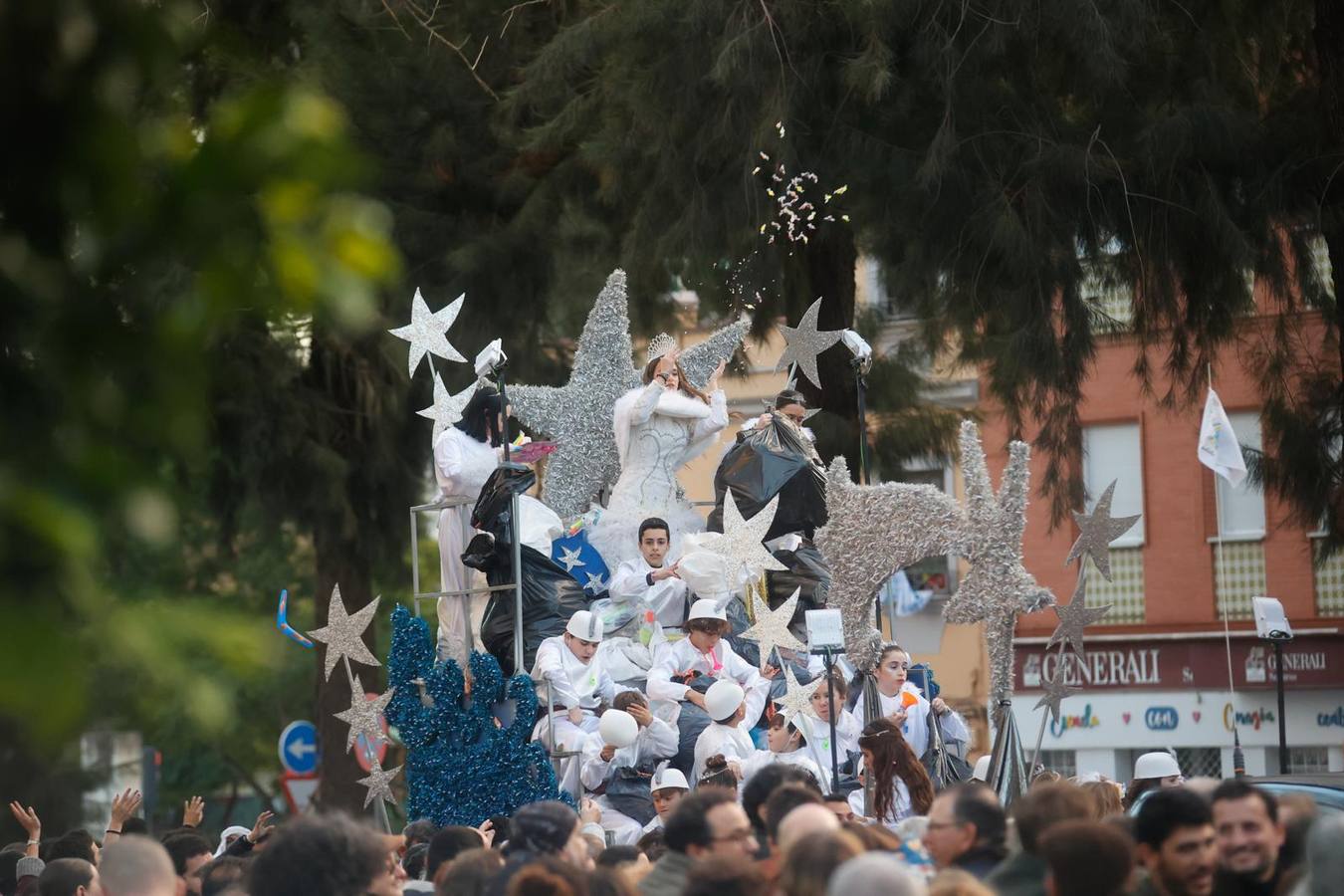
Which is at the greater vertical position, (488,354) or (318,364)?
(318,364)

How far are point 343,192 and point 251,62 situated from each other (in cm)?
41

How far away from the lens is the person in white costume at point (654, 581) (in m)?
11.9

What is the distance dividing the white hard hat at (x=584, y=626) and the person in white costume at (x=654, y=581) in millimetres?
805

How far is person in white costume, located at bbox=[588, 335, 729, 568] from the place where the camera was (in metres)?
12.5

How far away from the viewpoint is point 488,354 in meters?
11.4

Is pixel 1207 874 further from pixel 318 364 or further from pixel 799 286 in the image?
pixel 318 364

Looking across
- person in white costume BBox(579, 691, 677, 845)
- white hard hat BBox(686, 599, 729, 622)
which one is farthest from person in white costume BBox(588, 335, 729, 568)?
person in white costume BBox(579, 691, 677, 845)

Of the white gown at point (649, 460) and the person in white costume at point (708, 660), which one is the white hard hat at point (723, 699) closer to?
the person in white costume at point (708, 660)

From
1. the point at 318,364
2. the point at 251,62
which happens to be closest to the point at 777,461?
the point at 318,364

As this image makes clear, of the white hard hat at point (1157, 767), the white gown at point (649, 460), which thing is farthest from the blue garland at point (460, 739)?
the white hard hat at point (1157, 767)

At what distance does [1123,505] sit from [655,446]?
14.4m

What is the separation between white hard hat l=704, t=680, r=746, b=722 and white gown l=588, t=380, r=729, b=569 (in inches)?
76.9

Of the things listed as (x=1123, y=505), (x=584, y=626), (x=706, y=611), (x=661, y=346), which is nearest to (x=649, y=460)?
(x=661, y=346)

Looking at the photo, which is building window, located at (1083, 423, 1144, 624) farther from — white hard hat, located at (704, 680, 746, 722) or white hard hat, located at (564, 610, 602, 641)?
white hard hat, located at (704, 680, 746, 722)
